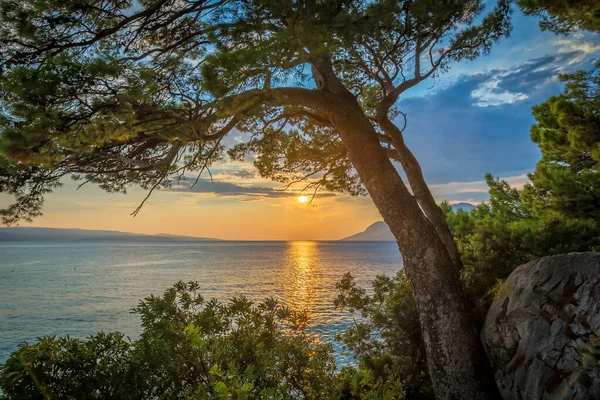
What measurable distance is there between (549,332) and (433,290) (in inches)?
52.1

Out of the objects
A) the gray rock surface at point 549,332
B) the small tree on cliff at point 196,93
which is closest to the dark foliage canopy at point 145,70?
the small tree on cliff at point 196,93

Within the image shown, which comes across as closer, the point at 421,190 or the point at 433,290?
the point at 433,290

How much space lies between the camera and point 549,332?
12.8 feet

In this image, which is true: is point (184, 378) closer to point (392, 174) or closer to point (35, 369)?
point (35, 369)

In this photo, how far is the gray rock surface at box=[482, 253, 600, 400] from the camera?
350cm

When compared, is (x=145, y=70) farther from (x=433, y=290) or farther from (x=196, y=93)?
(x=433, y=290)

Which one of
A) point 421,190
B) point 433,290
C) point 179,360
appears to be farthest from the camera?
point 421,190

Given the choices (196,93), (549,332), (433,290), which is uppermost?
(196,93)

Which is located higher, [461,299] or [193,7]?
[193,7]

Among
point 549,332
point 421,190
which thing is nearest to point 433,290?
point 549,332

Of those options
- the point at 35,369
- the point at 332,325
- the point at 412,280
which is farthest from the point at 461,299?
the point at 332,325

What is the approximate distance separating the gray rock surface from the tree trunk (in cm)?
36

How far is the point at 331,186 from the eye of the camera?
363 inches

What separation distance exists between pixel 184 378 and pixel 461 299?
3.69 meters
